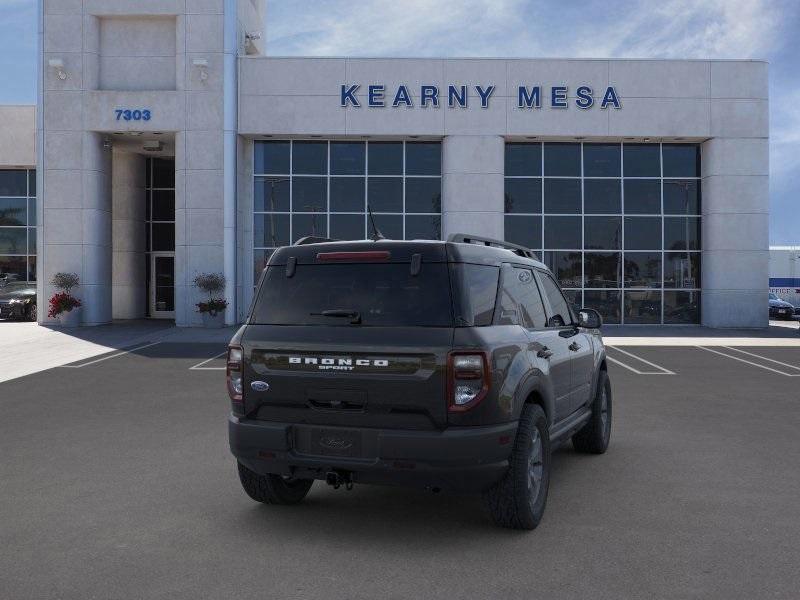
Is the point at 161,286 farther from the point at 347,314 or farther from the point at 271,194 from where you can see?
the point at 347,314

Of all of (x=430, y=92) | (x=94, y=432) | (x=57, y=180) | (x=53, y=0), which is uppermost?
(x=53, y=0)

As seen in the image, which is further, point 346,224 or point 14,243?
point 14,243

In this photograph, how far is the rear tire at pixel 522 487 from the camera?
4363mm

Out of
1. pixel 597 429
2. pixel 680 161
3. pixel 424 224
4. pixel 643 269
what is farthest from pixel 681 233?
pixel 597 429

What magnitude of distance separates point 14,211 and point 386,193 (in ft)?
52.4

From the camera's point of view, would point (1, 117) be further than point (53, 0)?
Yes

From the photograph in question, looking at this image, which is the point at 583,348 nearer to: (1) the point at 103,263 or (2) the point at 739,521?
(2) the point at 739,521

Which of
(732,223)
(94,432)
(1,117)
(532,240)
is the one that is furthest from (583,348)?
(1,117)

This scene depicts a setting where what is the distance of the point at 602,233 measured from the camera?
24906 millimetres

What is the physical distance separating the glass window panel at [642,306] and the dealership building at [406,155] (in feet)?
0.16

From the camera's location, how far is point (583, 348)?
20.0 ft

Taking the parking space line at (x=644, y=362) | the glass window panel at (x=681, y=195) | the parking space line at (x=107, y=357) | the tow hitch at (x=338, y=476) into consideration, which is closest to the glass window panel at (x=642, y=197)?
the glass window panel at (x=681, y=195)

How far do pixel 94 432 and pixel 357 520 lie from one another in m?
4.10

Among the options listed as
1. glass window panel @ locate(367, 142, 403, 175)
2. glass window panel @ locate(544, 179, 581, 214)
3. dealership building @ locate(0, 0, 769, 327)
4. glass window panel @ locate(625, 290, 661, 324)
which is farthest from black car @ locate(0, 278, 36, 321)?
glass window panel @ locate(625, 290, 661, 324)
